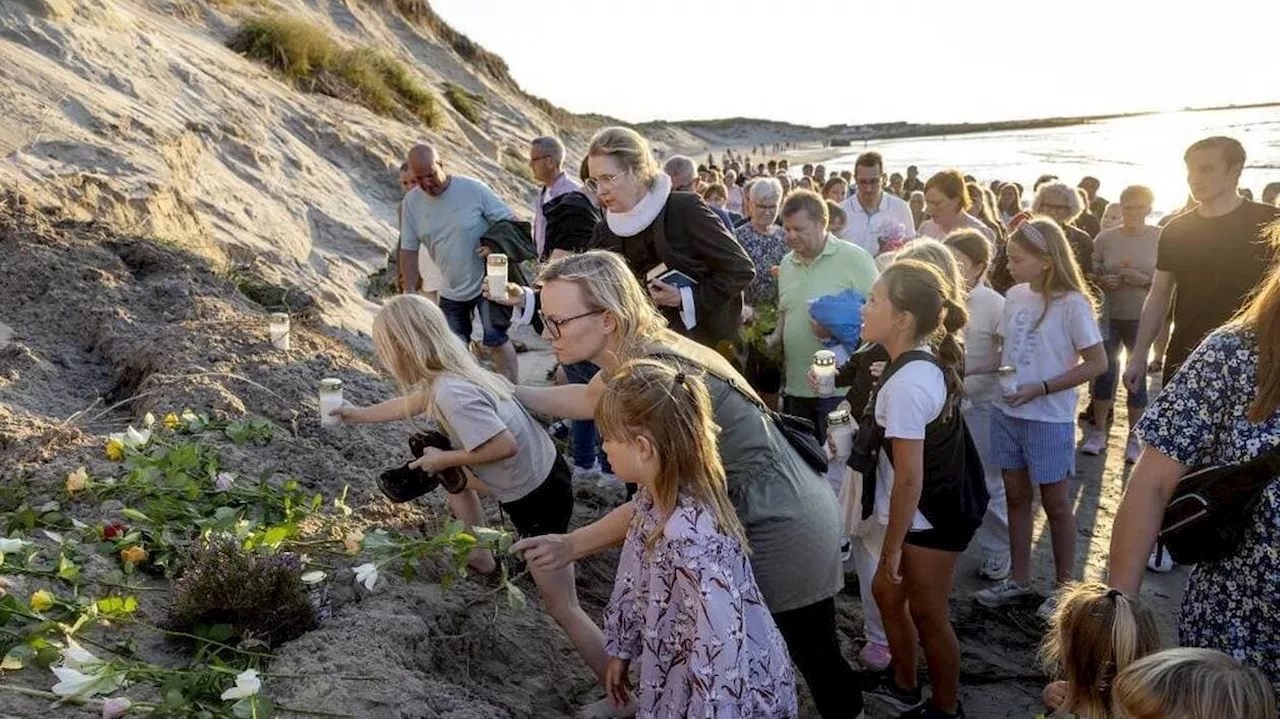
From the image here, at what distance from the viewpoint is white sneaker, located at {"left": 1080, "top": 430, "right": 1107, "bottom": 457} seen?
639 cm

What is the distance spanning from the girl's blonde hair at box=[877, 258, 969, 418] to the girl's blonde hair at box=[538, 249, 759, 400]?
28.0 inches

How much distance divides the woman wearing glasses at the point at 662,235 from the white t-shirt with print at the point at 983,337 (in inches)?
46.0

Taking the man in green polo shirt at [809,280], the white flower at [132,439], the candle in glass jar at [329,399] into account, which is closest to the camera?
the candle in glass jar at [329,399]

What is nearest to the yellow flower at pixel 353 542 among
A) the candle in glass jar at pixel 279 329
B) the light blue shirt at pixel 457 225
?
the candle in glass jar at pixel 279 329

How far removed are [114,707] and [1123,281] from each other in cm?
633

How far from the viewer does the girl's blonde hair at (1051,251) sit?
4.05m

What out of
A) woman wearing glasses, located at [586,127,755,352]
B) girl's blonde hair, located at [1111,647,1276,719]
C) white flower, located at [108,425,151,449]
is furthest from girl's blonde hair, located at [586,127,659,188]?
girl's blonde hair, located at [1111,647,1276,719]

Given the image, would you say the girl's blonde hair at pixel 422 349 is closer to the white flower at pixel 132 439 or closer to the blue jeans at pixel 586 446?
the white flower at pixel 132 439

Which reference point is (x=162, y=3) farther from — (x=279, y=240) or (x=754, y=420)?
(x=754, y=420)

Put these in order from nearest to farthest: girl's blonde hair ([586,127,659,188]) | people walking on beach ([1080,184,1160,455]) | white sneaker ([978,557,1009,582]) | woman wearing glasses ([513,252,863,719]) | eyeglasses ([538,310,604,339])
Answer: woman wearing glasses ([513,252,863,719]) < eyeglasses ([538,310,604,339]) < girl's blonde hair ([586,127,659,188]) < white sneaker ([978,557,1009,582]) < people walking on beach ([1080,184,1160,455])

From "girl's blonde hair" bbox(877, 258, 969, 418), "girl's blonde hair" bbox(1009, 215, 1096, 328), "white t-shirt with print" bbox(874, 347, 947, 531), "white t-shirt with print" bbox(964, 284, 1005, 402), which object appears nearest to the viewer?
"white t-shirt with print" bbox(874, 347, 947, 531)

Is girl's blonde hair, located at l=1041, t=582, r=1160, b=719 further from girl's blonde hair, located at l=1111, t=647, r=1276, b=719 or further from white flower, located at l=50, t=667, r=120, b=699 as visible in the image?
white flower, located at l=50, t=667, r=120, b=699

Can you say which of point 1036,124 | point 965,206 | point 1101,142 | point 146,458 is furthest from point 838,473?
point 1036,124

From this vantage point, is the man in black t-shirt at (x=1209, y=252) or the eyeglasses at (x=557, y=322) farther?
the man in black t-shirt at (x=1209, y=252)
